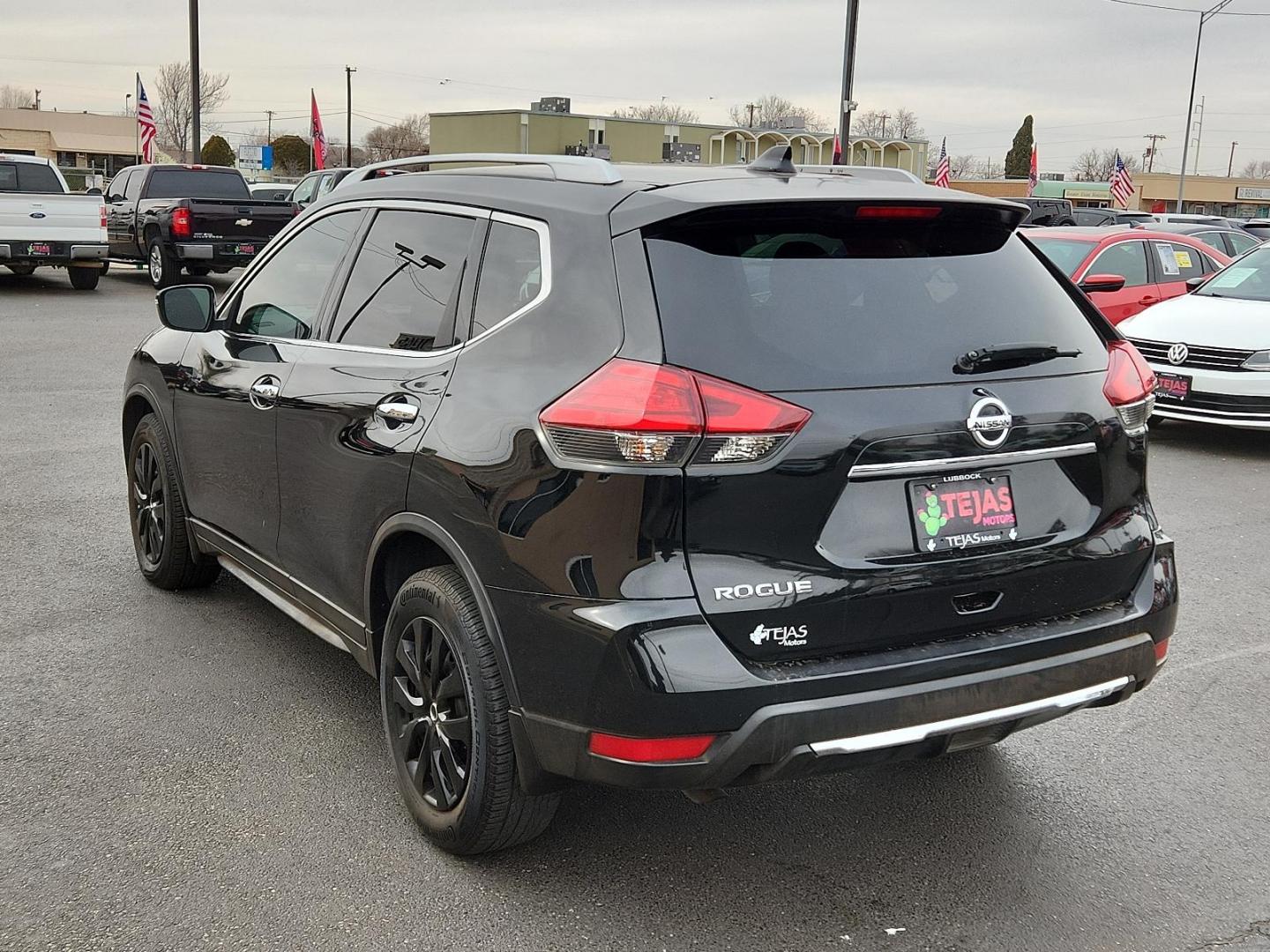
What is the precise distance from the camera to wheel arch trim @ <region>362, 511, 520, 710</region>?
3119 mm

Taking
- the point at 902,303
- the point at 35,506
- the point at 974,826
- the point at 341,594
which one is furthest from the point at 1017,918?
the point at 35,506

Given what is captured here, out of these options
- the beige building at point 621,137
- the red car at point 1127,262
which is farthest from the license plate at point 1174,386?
the beige building at point 621,137

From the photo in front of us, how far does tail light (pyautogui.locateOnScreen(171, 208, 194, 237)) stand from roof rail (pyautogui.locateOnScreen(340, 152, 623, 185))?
16.9 m

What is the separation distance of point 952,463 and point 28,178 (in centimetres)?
2064

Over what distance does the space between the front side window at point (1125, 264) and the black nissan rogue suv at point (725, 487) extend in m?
9.94

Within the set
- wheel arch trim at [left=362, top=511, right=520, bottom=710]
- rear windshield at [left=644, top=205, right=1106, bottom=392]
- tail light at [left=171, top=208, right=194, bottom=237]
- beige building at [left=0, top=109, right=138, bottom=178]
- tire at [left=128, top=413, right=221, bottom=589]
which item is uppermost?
beige building at [left=0, top=109, right=138, bottom=178]

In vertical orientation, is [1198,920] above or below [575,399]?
below

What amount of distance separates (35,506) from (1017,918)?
5.94m

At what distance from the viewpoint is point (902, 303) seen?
126 inches

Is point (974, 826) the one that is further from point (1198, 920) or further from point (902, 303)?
point (902, 303)

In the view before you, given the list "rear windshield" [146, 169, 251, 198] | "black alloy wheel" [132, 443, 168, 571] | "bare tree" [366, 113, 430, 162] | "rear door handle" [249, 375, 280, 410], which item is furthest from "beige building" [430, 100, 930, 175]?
"rear door handle" [249, 375, 280, 410]

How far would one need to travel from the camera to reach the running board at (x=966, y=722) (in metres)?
2.90

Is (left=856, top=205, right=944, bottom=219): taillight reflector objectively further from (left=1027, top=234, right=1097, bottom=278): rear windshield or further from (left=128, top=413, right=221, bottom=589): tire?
(left=1027, top=234, right=1097, bottom=278): rear windshield

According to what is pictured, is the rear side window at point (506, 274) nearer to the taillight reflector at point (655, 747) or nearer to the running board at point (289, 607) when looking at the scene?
the taillight reflector at point (655, 747)
